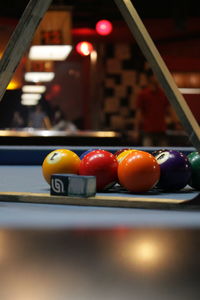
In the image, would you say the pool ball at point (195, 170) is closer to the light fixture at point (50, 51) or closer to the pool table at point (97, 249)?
the pool table at point (97, 249)

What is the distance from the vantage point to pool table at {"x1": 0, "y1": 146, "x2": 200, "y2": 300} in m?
1.22

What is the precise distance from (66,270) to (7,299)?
0.82 feet

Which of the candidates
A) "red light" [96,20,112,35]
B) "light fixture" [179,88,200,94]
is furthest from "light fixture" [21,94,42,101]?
"light fixture" [179,88,200,94]

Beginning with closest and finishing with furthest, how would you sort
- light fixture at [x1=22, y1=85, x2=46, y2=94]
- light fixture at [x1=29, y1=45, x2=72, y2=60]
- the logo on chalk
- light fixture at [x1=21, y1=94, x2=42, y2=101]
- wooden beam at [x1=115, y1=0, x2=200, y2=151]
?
wooden beam at [x1=115, y1=0, x2=200, y2=151] → the logo on chalk → light fixture at [x1=29, y1=45, x2=72, y2=60] → light fixture at [x1=22, y1=85, x2=46, y2=94] → light fixture at [x1=21, y1=94, x2=42, y2=101]

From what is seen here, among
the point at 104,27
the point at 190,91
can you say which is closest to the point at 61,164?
the point at 104,27

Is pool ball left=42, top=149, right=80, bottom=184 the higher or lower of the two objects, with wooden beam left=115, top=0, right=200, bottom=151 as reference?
lower

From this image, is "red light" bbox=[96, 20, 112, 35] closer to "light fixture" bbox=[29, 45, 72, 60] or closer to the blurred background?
the blurred background

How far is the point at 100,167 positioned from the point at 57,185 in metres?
0.28

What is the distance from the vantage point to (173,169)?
288cm

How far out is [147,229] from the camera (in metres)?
1.90

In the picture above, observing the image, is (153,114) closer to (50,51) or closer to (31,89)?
(50,51)

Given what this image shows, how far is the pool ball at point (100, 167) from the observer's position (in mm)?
2816

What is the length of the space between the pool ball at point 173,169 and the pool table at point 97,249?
0.45m

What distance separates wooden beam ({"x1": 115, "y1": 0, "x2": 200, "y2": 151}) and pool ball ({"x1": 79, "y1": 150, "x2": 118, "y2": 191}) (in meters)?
0.52
